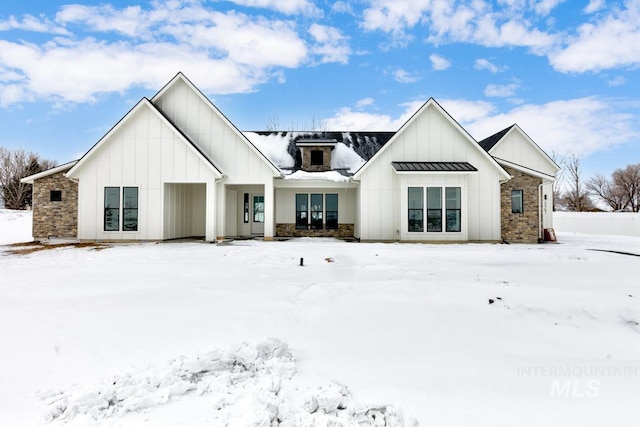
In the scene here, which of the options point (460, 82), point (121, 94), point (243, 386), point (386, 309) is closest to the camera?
point (243, 386)

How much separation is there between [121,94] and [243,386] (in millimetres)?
23312

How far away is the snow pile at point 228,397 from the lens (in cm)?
232

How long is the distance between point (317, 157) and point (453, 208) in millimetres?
7392

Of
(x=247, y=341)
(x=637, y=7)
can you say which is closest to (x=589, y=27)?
(x=637, y=7)

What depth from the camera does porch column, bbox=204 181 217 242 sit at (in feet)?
44.9

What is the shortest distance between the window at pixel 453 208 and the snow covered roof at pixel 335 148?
16.2ft

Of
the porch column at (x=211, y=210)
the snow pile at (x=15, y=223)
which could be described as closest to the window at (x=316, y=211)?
the porch column at (x=211, y=210)

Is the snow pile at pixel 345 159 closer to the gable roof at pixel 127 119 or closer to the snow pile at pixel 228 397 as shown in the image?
the gable roof at pixel 127 119

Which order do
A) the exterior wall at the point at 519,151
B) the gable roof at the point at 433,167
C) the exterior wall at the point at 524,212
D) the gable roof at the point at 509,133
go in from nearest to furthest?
the gable roof at the point at 433,167 → the exterior wall at the point at 524,212 → the gable roof at the point at 509,133 → the exterior wall at the point at 519,151

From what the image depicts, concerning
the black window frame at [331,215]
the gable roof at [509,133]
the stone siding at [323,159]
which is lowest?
the black window frame at [331,215]

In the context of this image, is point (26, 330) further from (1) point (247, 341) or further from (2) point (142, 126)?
(2) point (142, 126)

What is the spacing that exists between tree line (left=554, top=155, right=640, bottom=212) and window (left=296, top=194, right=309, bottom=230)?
134 feet

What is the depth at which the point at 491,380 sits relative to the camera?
9.77 ft

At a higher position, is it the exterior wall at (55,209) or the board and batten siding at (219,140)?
the board and batten siding at (219,140)
